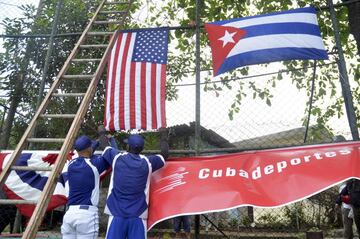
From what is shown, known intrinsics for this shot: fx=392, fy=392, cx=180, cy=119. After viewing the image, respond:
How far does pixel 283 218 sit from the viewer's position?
11.8 metres

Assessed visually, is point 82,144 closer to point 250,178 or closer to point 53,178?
point 53,178

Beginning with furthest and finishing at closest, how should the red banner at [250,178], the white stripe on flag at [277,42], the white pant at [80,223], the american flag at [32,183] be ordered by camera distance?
the white stripe on flag at [277,42] → the american flag at [32,183] → the white pant at [80,223] → the red banner at [250,178]

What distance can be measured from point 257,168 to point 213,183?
0.52m

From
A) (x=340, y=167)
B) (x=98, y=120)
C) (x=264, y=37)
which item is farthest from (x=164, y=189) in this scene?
(x=98, y=120)

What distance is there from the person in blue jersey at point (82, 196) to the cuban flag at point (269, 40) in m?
2.13

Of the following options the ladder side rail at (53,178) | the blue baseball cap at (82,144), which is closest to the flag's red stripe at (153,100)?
the ladder side rail at (53,178)

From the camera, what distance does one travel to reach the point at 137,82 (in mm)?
5648

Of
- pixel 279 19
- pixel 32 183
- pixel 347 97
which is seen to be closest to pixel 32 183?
pixel 32 183

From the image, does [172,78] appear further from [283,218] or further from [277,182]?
[283,218]

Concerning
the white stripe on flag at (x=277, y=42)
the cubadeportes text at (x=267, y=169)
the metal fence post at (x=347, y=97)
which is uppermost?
the white stripe on flag at (x=277, y=42)

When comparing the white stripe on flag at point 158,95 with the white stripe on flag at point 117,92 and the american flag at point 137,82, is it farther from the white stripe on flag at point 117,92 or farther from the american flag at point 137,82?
the white stripe on flag at point 117,92

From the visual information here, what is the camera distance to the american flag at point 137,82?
5543mm

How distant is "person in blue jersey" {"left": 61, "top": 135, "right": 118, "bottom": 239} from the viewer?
428 cm

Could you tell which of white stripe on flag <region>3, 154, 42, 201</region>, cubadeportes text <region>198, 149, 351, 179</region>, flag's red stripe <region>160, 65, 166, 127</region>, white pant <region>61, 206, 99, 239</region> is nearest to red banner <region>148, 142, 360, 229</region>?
cubadeportes text <region>198, 149, 351, 179</region>
